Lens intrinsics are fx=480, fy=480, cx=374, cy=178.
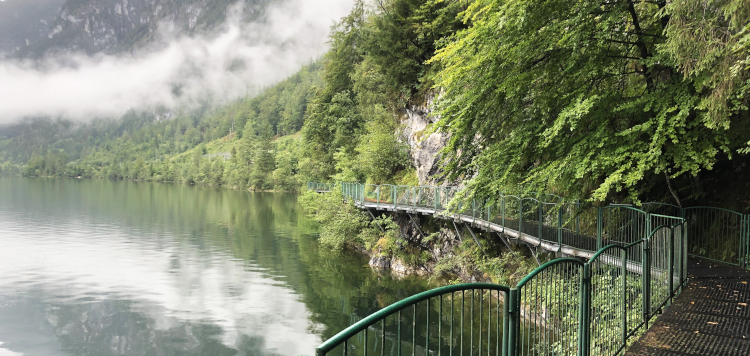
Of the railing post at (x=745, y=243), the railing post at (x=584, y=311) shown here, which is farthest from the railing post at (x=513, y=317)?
the railing post at (x=745, y=243)

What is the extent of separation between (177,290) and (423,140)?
13.8 metres

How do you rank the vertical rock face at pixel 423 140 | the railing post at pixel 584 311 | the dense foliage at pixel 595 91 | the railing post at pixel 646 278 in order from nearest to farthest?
the railing post at pixel 584 311
the railing post at pixel 646 278
the dense foliage at pixel 595 91
the vertical rock face at pixel 423 140

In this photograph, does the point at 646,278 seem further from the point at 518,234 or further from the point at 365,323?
the point at 518,234

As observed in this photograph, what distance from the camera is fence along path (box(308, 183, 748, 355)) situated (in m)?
3.53

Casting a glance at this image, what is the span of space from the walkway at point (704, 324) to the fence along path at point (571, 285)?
0.33 m

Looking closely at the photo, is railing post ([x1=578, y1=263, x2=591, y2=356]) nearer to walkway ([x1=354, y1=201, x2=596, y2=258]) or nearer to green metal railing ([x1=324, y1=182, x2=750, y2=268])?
green metal railing ([x1=324, y1=182, x2=750, y2=268])

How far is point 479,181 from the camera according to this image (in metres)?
10.6

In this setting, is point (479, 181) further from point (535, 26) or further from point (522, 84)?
point (535, 26)

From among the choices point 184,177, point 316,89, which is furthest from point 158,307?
point 184,177

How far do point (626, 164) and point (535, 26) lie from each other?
127 inches

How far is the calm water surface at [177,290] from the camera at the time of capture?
642 inches

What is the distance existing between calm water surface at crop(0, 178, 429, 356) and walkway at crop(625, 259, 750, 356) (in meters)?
10.5

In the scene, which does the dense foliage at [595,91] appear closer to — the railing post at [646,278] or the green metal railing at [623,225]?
the green metal railing at [623,225]

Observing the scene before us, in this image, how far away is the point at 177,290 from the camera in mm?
22438
